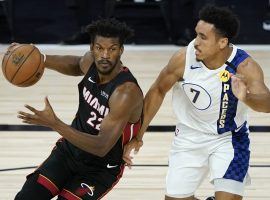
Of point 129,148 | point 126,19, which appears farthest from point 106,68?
point 126,19

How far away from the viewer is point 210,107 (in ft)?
17.1

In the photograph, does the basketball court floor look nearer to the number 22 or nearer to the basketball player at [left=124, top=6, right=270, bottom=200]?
the basketball player at [left=124, top=6, right=270, bottom=200]

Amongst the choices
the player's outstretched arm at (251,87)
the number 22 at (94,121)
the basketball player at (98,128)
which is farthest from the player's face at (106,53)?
the player's outstretched arm at (251,87)

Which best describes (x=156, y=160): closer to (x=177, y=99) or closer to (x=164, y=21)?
(x=177, y=99)

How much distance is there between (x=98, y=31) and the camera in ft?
16.3

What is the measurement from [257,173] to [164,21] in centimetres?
678

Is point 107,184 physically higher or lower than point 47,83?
higher

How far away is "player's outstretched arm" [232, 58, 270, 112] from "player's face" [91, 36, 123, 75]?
30.0 inches

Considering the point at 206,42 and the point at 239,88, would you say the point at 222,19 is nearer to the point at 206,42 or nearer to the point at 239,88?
the point at 206,42

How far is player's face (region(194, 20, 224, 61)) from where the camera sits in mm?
5078

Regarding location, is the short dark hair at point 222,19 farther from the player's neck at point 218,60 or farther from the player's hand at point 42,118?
→ the player's hand at point 42,118

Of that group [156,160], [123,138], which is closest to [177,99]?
[123,138]

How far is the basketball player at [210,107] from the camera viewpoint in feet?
16.8

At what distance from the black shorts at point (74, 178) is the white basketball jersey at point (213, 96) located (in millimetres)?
682
